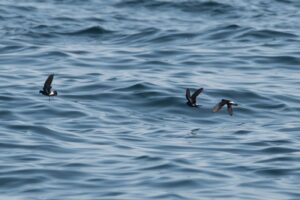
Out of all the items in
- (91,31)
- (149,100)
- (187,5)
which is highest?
(187,5)

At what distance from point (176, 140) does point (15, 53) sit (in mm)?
8071

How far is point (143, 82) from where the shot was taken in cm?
2075

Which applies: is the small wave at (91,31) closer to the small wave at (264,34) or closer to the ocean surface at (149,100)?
the ocean surface at (149,100)

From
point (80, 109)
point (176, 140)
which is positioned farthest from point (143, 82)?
point (176, 140)

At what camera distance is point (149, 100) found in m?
19.9

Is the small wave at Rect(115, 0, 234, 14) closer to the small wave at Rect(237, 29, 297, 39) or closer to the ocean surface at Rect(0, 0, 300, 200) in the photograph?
the ocean surface at Rect(0, 0, 300, 200)

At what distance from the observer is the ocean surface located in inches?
567

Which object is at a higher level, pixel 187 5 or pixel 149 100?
pixel 187 5

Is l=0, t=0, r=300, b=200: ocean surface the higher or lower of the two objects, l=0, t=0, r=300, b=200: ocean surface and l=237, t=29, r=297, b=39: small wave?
the lower

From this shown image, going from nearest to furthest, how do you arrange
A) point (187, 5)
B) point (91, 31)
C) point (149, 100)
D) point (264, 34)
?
point (149, 100) < point (264, 34) < point (91, 31) < point (187, 5)

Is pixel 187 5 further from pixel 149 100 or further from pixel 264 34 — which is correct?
pixel 149 100

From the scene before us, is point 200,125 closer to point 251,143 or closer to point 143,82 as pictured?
point 251,143

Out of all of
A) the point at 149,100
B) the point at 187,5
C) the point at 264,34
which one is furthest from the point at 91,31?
the point at 149,100

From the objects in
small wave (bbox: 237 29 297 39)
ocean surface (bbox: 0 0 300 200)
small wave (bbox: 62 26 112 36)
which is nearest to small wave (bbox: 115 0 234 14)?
ocean surface (bbox: 0 0 300 200)
